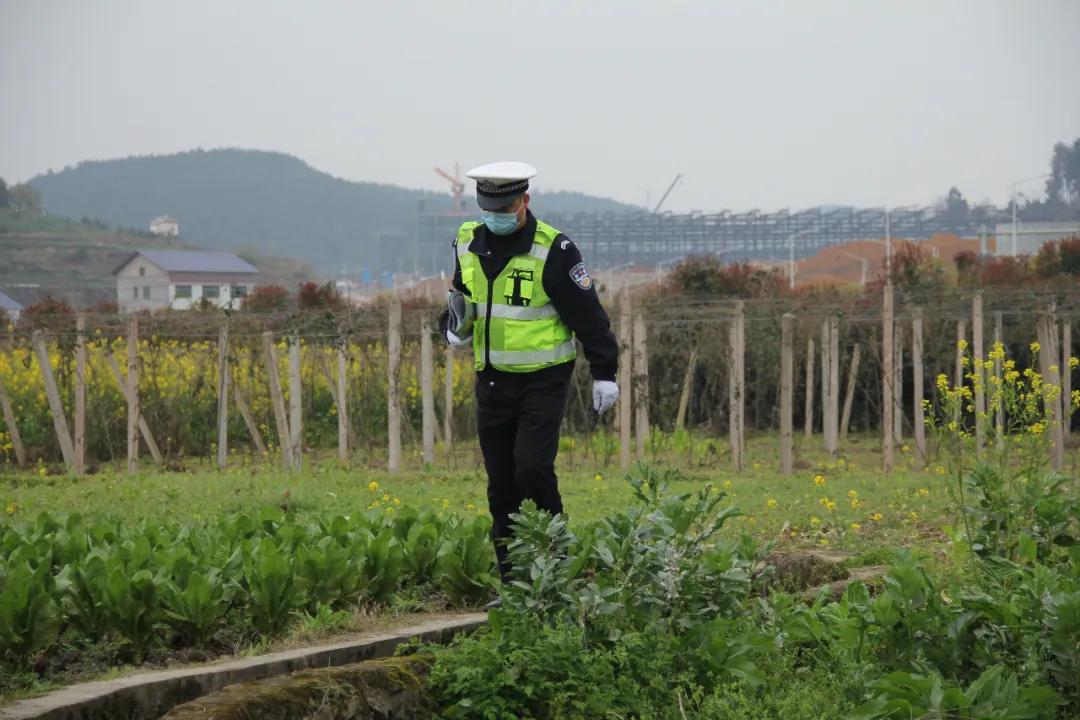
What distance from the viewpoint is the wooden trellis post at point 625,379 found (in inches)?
661

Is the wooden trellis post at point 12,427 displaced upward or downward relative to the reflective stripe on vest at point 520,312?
downward

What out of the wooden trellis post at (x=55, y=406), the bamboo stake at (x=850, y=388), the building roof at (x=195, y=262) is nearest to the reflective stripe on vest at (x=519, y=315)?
the wooden trellis post at (x=55, y=406)

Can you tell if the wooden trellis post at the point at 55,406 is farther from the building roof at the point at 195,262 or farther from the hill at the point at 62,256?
the building roof at the point at 195,262

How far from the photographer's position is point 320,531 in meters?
7.35

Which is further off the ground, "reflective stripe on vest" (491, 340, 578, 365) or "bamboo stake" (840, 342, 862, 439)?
"reflective stripe on vest" (491, 340, 578, 365)

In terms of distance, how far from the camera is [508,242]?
270 inches

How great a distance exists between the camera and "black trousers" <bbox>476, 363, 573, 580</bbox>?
669 cm

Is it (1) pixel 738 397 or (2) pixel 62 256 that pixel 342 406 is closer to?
(1) pixel 738 397

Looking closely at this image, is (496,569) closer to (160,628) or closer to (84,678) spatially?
(160,628)

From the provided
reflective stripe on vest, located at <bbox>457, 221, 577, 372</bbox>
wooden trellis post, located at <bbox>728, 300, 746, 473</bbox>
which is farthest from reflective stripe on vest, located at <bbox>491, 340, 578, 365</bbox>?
wooden trellis post, located at <bbox>728, 300, 746, 473</bbox>

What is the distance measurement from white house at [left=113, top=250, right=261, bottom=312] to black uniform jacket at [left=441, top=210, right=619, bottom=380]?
229 ft

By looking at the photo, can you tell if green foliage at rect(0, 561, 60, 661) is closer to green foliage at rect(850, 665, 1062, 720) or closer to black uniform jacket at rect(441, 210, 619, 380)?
black uniform jacket at rect(441, 210, 619, 380)

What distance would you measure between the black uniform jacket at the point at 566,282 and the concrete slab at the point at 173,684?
5.39 ft

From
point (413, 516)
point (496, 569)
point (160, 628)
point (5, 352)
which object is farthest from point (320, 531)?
point (5, 352)
